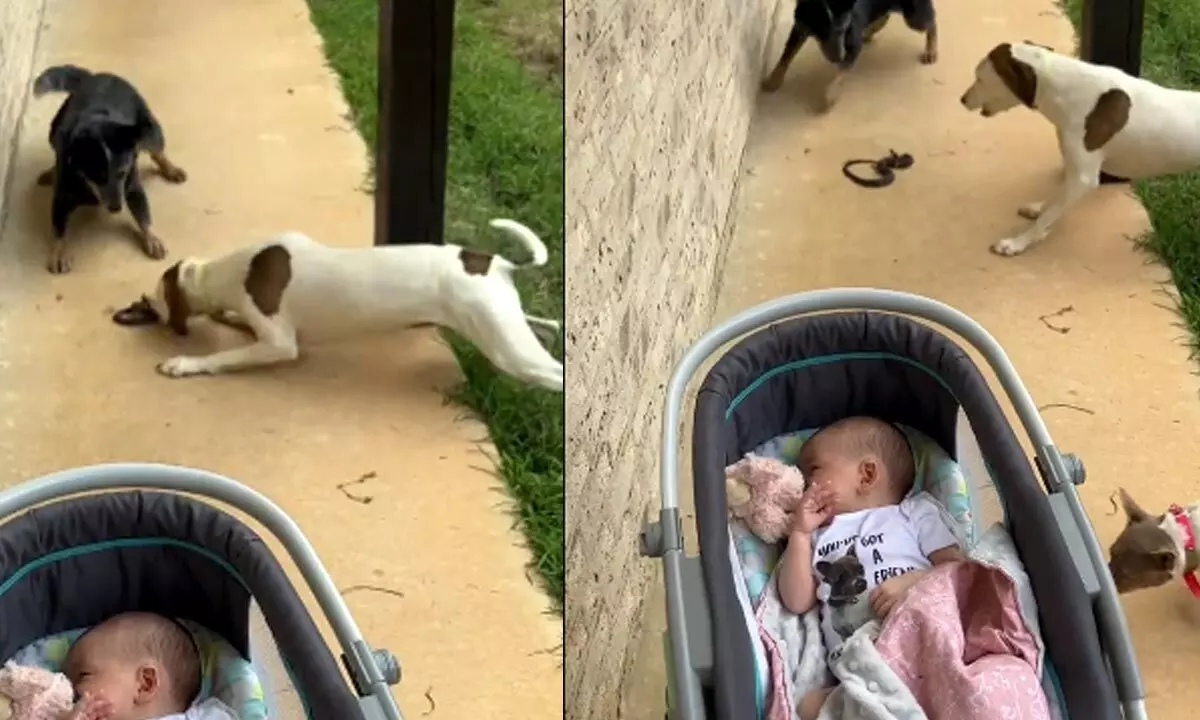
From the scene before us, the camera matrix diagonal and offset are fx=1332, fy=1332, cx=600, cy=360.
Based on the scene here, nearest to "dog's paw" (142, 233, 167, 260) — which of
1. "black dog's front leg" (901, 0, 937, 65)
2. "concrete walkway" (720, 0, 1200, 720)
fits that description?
"concrete walkway" (720, 0, 1200, 720)

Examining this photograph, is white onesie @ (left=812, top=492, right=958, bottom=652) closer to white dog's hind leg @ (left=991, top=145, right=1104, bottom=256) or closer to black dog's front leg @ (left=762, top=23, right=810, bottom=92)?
white dog's hind leg @ (left=991, top=145, right=1104, bottom=256)

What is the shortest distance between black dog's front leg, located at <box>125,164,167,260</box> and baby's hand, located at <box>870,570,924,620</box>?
102 cm

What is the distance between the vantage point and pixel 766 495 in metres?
1.57

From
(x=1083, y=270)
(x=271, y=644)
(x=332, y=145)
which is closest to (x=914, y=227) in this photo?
(x=1083, y=270)

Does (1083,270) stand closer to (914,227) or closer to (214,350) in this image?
(914,227)

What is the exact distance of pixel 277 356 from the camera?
1.90m

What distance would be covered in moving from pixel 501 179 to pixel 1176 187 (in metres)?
1.40

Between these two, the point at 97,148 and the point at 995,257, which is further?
the point at 995,257

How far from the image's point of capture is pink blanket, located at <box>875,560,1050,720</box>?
1257 millimetres

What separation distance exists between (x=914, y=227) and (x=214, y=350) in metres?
1.36

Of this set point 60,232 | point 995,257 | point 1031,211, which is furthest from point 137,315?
point 1031,211

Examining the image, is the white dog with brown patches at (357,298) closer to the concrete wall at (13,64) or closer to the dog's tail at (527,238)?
the dog's tail at (527,238)

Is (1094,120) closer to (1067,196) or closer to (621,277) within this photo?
(1067,196)

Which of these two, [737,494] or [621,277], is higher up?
[621,277]
